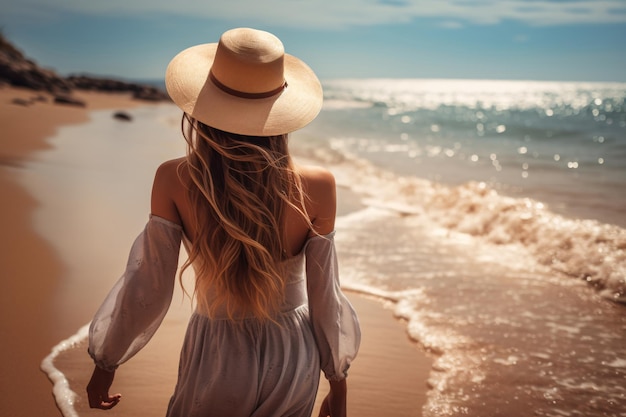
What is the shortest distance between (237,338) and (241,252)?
280 mm

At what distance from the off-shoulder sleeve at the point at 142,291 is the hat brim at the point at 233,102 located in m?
0.36

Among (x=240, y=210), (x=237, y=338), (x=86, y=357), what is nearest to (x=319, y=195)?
(x=240, y=210)

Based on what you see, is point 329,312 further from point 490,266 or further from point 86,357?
point 490,266

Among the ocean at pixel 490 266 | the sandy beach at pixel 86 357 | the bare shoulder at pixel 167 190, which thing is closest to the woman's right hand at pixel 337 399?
the bare shoulder at pixel 167 190

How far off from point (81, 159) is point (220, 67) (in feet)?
24.3

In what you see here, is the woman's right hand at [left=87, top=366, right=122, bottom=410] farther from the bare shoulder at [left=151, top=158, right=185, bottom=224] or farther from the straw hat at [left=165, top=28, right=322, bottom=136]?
the straw hat at [left=165, top=28, right=322, bottom=136]

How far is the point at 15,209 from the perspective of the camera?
561cm

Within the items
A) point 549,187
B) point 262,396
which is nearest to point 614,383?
point 262,396

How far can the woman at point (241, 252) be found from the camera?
169 centimetres

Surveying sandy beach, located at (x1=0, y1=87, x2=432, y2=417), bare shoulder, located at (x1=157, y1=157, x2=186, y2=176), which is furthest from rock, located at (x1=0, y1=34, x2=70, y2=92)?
bare shoulder, located at (x1=157, y1=157, x2=186, y2=176)

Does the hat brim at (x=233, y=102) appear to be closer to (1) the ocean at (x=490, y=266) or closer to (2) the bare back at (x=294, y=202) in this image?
(2) the bare back at (x=294, y=202)

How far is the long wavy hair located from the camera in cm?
167

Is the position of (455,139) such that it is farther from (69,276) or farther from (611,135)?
(69,276)

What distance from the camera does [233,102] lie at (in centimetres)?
170
